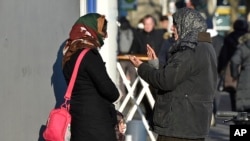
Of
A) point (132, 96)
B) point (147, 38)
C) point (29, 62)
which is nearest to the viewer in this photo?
point (29, 62)

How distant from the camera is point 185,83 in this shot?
6.21 m

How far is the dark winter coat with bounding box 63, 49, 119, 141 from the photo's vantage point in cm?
650

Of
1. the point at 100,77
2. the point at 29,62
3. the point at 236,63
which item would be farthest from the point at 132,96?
the point at 100,77

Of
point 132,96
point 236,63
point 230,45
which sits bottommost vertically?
point 132,96

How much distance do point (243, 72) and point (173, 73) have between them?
6.03m

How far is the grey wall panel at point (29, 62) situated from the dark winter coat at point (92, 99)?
33.5 inches

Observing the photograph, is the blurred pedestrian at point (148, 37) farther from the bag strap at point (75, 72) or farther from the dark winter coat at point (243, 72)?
the bag strap at point (75, 72)

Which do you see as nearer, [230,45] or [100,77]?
[100,77]

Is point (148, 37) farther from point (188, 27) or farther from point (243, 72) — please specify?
point (188, 27)

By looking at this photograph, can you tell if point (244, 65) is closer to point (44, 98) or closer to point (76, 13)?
point (76, 13)

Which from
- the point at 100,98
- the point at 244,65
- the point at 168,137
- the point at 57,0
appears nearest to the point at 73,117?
the point at 100,98

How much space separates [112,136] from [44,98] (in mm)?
1473

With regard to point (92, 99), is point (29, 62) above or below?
above

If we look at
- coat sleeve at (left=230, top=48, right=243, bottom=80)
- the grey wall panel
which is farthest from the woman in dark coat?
coat sleeve at (left=230, top=48, right=243, bottom=80)
